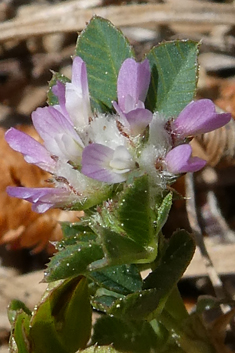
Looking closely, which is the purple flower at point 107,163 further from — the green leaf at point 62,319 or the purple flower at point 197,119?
the green leaf at point 62,319

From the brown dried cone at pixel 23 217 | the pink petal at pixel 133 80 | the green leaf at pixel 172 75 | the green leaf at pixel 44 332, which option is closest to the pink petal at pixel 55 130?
the pink petal at pixel 133 80

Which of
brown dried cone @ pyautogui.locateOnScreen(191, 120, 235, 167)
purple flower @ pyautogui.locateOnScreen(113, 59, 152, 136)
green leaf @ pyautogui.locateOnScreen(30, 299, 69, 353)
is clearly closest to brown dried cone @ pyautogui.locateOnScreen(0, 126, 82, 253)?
brown dried cone @ pyautogui.locateOnScreen(191, 120, 235, 167)

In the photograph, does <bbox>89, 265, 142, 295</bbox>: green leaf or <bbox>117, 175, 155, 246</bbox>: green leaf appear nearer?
<bbox>117, 175, 155, 246</bbox>: green leaf

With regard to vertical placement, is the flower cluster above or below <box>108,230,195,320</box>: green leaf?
above

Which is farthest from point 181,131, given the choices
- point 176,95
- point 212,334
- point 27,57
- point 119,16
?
point 27,57

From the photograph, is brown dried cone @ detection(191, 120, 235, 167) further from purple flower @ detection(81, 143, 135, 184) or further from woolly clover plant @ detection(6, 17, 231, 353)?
purple flower @ detection(81, 143, 135, 184)

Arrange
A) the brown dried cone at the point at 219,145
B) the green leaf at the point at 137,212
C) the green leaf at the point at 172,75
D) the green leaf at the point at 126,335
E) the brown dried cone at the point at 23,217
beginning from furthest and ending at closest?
the brown dried cone at the point at 219,145
the brown dried cone at the point at 23,217
the green leaf at the point at 126,335
the green leaf at the point at 172,75
the green leaf at the point at 137,212

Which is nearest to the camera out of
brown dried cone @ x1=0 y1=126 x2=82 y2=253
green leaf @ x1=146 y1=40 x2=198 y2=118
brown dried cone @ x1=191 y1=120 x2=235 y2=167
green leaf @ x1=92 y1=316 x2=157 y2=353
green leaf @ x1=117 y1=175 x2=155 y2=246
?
green leaf @ x1=117 y1=175 x2=155 y2=246

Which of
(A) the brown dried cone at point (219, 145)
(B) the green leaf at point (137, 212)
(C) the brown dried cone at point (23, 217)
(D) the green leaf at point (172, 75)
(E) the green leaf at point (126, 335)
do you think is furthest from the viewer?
(A) the brown dried cone at point (219, 145)

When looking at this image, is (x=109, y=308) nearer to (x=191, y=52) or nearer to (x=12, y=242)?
(x=191, y=52)
